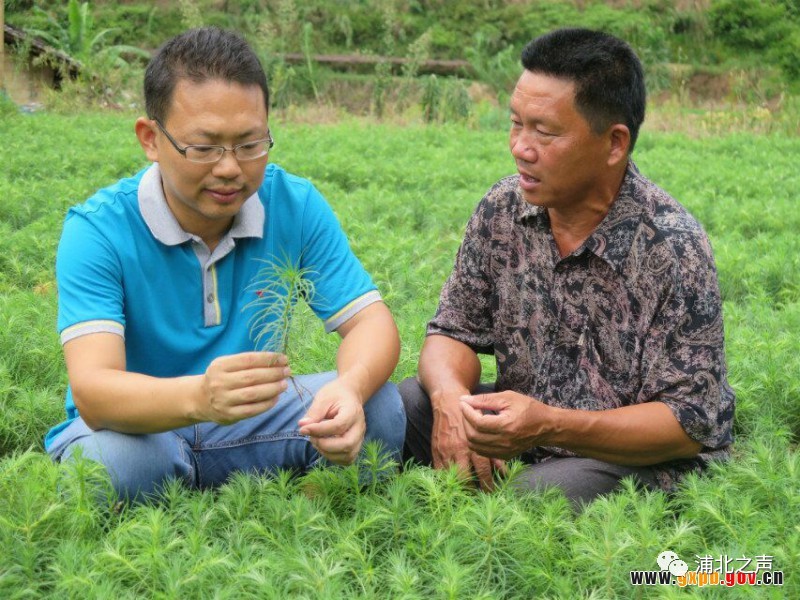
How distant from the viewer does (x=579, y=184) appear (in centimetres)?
A: 336

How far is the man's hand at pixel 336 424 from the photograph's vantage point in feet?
9.50

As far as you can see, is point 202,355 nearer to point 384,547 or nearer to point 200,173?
point 200,173

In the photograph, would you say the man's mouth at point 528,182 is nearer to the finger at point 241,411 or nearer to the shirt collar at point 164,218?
the shirt collar at point 164,218

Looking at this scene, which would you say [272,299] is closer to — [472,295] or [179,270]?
[179,270]

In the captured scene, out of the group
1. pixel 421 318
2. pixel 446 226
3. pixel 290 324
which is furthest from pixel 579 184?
pixel 446 226

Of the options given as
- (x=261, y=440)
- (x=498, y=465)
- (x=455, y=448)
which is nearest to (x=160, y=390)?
(x=261, y=440)

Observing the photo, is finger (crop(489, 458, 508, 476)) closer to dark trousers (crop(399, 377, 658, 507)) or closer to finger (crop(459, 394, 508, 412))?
dark trousers (crop(399, 377, 658, 507))

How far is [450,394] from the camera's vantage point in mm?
3520

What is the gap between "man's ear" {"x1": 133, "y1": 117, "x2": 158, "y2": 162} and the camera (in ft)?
10.2

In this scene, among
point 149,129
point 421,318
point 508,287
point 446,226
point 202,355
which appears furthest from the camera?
point 446,226

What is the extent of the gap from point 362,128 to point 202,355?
11950mm

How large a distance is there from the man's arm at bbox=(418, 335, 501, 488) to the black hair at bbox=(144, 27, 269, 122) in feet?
4.03

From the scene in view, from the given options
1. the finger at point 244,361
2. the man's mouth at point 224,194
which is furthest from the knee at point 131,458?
the man's mouth at point 224,194

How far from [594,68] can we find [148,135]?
1.50 meters
